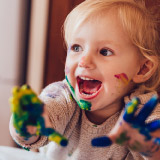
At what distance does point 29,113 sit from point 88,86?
241mm

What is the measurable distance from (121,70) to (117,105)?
0.47ft

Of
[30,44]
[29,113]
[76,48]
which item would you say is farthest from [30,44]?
[29,113]

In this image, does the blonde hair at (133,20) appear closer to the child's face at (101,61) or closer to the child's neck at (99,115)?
the child's face at (101,61)

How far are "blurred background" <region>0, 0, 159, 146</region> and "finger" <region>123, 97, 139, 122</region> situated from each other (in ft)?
2.02

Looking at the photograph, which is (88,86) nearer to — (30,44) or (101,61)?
(101,61)

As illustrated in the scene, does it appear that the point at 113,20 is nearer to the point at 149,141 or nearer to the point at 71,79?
the point at 71,79

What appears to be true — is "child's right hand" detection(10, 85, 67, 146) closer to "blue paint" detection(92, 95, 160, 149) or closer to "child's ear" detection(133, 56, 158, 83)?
"blue paint" detection(92, 95, 160, 149)

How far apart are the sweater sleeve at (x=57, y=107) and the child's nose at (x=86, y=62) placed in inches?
5.4

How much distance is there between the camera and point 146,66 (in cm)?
77

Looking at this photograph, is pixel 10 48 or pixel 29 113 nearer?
pixel 29 113

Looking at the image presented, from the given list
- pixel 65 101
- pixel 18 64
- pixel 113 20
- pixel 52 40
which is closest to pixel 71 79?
pixel 65 101

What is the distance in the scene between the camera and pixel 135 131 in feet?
1.79

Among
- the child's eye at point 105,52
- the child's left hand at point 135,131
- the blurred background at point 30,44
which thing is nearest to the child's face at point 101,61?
the child's eye at point 105,52

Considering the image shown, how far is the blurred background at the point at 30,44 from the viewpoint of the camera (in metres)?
1.13
